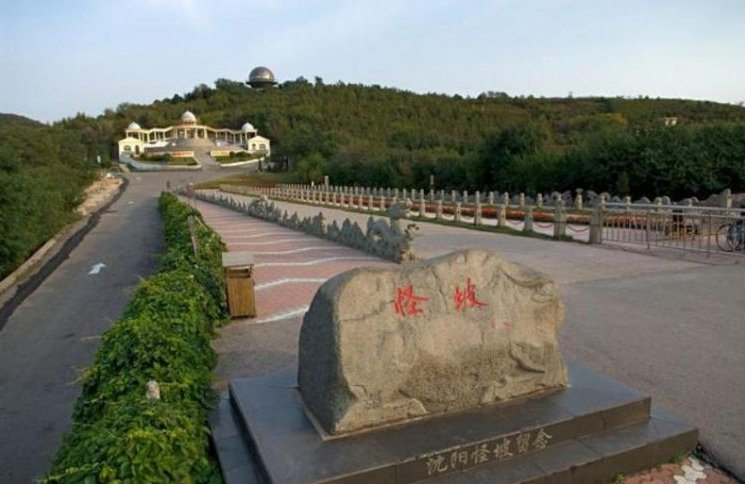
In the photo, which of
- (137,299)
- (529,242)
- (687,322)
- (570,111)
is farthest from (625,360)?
(570,111)

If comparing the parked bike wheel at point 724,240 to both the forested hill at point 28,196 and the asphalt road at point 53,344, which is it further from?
the forested hill at point 28,196

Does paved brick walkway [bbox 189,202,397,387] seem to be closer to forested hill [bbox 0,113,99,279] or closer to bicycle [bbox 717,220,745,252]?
forested hill [bbox 0,113,99,279]

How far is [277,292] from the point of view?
877cm

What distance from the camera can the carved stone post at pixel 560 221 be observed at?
13750 millimetres

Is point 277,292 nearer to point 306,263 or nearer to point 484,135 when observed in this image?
point 306,263

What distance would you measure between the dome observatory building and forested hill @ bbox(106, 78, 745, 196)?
261cm

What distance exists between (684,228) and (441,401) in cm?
1013

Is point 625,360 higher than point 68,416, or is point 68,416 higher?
point 625,360

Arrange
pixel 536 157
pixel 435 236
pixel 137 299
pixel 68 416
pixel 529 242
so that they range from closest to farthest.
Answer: pixel 68 416
pixel 137 299
pixel 529 242
pixel 435 236
pixel 536 157

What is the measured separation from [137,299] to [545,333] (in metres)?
3.83

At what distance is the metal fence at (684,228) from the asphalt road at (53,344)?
1044 cm

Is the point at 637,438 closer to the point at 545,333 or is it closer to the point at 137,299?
the point at 545,333

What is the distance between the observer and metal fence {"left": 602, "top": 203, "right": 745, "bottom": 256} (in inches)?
420

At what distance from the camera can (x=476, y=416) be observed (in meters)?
3.49
